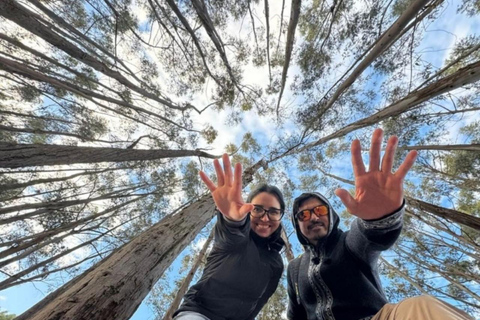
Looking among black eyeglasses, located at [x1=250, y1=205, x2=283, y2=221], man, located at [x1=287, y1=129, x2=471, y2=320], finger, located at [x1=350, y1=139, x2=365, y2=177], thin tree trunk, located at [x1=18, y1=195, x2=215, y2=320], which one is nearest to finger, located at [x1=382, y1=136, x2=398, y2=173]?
man, located at [x1=287, y1=129, x2=471, y2=320]

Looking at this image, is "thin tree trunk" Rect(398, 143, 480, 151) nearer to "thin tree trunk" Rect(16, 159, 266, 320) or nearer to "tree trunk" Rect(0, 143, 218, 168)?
"thin tree trunk" Rect(16, 159, 266, 320)

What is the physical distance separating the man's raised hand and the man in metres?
0.62

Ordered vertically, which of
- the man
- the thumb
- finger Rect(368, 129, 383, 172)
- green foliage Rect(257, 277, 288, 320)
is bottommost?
green foliage Rect(257, 277, 288, 320)

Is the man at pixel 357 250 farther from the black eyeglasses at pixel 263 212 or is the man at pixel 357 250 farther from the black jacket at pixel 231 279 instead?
the black jacket at pixel 231 279

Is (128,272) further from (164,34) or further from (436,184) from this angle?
(436,184)

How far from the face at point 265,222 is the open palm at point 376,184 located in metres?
0.88

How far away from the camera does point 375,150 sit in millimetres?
1343

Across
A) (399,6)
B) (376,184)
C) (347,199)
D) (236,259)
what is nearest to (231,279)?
(236,259)

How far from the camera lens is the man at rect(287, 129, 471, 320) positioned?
128cm

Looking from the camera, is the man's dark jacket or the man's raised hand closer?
the man's dark jacket

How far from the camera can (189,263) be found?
27.9 feet

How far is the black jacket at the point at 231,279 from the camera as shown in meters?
1.70

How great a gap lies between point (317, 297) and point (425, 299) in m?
0.98

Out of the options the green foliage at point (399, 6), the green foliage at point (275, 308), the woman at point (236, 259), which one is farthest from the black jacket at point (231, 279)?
the green foliage at point (399, 6)
